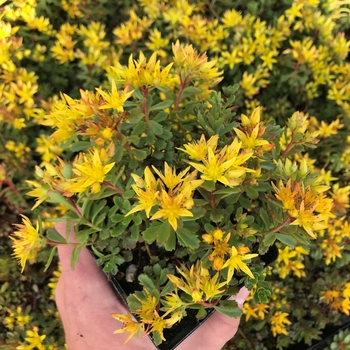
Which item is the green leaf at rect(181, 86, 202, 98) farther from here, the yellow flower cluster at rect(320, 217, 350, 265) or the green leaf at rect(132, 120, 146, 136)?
the yellow flower cluster at rect(320, 217, 350, 265)

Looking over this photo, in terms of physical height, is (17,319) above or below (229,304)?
below

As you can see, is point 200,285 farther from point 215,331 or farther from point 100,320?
point 100,320

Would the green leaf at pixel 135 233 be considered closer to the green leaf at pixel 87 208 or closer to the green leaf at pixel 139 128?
the green leaf at pixel 87 208

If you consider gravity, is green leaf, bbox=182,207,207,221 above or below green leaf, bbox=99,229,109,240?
above

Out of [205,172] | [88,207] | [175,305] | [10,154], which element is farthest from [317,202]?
[10,154]

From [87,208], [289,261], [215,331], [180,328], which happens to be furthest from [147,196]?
[289,261]

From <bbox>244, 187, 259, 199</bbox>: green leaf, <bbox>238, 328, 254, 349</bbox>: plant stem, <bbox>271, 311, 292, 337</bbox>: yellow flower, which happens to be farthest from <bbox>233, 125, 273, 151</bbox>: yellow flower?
<bbox>238, 328, 254, 349</bbox>: plant stem
